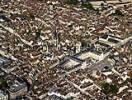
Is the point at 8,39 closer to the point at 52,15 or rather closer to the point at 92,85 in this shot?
the point at 52,15

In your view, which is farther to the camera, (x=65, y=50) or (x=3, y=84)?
(x=65, y=50)

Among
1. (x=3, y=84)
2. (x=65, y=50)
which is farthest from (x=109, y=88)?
(x=65, y=50)

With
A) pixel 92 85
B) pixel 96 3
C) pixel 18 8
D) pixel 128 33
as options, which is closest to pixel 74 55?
pixel 92 85

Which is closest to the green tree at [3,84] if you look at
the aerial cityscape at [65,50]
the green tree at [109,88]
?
the aerial cityscape at [65,50]

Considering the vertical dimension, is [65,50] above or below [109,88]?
above

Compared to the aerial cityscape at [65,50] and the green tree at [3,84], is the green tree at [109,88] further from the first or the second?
the green tree at [3,84]

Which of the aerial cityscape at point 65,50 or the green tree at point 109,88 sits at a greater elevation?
the aerial cityscape at point 65,50

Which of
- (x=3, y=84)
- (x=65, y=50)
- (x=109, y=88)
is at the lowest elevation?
(x=109, y=88)

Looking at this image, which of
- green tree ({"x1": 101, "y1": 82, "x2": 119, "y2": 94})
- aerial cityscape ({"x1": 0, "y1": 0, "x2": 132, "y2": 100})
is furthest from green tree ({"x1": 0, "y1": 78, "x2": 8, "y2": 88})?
green tree ({"x1": 101, "y1": 82, "x2": 119, "y2": 94})

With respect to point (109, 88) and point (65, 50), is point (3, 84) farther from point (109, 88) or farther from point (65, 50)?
point (65, 50)
